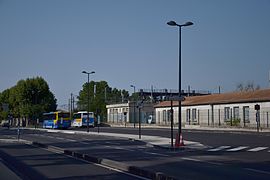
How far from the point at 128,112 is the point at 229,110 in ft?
113

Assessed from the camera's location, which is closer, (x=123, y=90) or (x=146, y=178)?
(x=146, y=178)

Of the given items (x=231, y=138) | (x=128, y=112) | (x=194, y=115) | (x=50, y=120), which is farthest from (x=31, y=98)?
(x=231, y=138)

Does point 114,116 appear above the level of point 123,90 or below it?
below

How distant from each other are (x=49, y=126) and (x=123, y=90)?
90321 millimetres

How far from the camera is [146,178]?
48.0ft

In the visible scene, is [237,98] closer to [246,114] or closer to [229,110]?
[229,110]

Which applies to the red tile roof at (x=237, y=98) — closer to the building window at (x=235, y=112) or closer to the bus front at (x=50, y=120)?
the building window at (x=235, y=112)

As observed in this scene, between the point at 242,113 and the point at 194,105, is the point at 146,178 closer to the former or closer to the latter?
the point at 242,113

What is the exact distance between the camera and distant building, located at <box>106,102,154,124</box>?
9325 centimetres

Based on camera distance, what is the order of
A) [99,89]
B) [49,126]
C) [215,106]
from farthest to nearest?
[99,89], [49,126], [215,106]

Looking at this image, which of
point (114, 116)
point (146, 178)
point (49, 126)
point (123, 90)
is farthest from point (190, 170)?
point (123, 90)

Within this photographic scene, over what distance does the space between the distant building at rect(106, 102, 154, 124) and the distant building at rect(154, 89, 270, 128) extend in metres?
19.4

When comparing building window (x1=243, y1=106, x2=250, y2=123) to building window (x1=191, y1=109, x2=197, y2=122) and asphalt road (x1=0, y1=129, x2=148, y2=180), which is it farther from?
asphalt road (x1=0, y1=129, x2=148, y2=180)

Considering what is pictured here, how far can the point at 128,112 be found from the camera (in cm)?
9381
